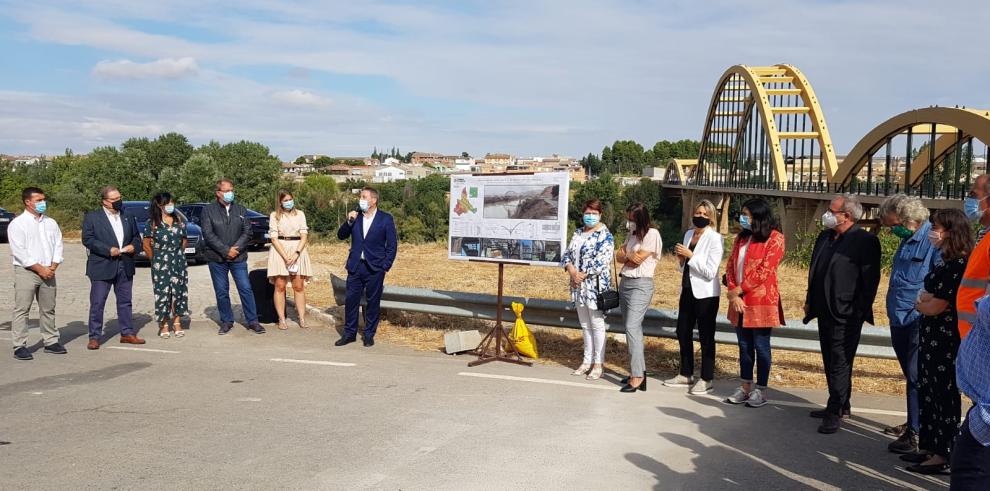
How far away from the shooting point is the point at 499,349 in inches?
343

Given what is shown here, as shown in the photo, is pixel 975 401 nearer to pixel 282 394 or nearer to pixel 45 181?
pixel 282 394

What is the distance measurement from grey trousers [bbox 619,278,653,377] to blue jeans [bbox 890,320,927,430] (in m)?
2.12

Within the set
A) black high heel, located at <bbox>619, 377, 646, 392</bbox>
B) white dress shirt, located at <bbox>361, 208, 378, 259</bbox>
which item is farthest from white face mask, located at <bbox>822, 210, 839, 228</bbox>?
white dress shirt, located at <bbox>361, 208, 378, 259</bbox>

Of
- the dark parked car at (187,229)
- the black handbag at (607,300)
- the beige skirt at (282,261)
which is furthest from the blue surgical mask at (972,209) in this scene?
the dark parked car at (187,229)

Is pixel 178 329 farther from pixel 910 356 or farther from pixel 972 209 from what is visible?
pixel 972 209

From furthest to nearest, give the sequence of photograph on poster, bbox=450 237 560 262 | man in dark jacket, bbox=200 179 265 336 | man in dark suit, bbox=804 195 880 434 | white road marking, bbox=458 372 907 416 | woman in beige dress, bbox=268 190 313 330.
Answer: woman in beige dress, bbox=268 190 313 330 → man in dark jacket, bbox=200 179 265 336 → photograph on poster, bbox=450 237 560 262 → white road marking, bbox=458 372 907 416 → man in dark suit, bbox=804 195 880 434

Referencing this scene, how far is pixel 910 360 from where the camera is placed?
604 centimetres

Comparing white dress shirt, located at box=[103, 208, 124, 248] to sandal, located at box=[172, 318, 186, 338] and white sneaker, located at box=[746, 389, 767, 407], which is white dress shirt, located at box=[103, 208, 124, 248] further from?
white sneaker, located at box=[746, 389, 767, 407]

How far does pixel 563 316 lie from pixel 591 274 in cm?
137

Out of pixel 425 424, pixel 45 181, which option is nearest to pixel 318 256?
pixel 425 424

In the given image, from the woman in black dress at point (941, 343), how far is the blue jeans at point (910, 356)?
1.18 ft

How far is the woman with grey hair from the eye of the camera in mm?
5977

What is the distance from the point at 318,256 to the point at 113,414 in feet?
44.0

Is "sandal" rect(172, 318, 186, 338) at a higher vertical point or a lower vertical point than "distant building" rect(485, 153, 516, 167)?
lower
